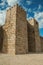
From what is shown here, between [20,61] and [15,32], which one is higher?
[15,32]

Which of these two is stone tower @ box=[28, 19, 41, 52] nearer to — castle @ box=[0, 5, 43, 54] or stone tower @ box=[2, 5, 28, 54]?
castle @ box=[0, 5, 43, 54]

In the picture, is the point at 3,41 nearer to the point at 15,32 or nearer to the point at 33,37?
the point at 15,32

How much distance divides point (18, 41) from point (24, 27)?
1.92 m

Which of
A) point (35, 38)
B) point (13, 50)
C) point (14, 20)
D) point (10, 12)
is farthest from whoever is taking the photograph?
point (35, 38)

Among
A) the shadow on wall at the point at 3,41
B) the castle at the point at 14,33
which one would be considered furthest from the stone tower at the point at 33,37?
the shadow on wall at the point at 3,41

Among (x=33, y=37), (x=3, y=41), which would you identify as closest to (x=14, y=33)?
(x=3, y=41)

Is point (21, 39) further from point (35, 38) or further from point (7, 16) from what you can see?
point (35, 38)

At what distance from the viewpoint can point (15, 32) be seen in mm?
9164

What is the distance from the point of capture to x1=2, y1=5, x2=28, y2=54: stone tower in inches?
357

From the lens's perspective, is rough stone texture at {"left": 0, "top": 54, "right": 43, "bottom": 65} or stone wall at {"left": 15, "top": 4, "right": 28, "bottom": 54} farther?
stone wall at {"left": 15, "top": 4, "right": 28, "bottom": 54}

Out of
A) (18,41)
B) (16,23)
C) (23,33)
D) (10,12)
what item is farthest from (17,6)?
(18,41)

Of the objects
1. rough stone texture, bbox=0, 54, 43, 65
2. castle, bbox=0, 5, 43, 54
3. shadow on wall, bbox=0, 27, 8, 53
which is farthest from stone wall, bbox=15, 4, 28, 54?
rough stone texture, bbox=0, 54, 43, 65

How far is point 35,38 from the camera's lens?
13148mm

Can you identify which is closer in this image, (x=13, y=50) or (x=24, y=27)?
(x=13, y=50)
